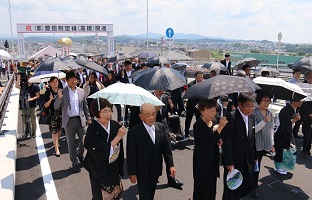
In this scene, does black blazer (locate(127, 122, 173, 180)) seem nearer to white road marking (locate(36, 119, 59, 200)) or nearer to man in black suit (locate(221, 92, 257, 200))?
man in black suit (locate(221, 92, 257, 200))

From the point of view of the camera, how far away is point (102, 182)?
10.6 ft

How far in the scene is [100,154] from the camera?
3.10m

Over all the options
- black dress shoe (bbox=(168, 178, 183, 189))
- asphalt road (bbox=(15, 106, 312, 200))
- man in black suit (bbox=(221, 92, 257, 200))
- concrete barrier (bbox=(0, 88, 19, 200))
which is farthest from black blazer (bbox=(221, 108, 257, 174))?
concrete barrier (bbox=(0, 88, 19, 200))

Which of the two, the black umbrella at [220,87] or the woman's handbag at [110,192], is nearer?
the woman's handbag at [110,192]

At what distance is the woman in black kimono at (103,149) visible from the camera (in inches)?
122

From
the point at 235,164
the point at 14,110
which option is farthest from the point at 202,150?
the point at 14,110

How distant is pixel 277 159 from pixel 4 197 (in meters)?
4.54

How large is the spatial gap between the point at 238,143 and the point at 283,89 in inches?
62.4

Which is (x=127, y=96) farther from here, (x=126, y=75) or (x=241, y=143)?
(x=126, y=75)

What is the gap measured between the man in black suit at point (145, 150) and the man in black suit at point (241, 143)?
0.88 metres

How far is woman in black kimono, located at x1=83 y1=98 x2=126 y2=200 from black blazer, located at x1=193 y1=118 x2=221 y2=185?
981 mm

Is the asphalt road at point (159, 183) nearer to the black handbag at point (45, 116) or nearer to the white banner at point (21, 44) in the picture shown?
the black handbag at point (45, 116)

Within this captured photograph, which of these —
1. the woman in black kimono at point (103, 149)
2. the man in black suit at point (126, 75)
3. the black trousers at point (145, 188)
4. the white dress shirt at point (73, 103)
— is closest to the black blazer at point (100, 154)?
the woman in black kimono at point (103, 149)

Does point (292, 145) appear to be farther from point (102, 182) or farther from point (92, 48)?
point (92, 48)
